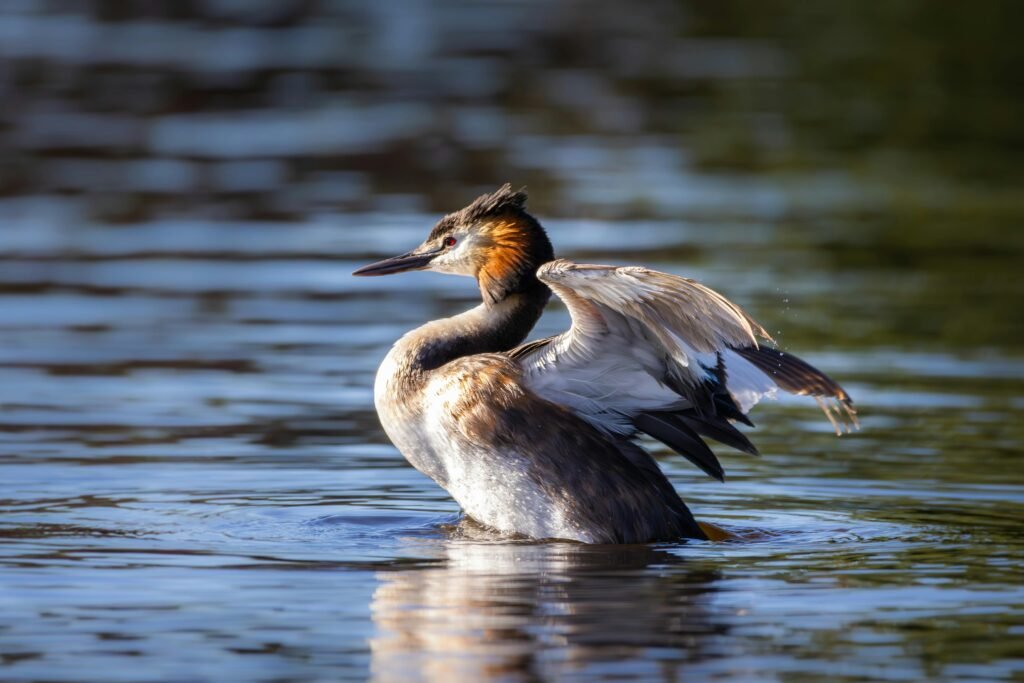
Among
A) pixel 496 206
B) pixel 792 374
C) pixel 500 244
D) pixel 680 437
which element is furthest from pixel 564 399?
pixel 792 374

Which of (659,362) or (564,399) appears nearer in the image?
(659,362)

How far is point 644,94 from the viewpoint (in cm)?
2777

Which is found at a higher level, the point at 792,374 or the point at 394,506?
the point at 792,374

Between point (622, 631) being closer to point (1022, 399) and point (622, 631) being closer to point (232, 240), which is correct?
point (1022, 399)

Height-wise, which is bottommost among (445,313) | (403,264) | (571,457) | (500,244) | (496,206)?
(571,457)

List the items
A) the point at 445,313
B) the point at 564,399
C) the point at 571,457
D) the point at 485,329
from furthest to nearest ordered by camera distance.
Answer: the point at 445,313, the point at 485,329, the point at 564,399, the point at 571,457

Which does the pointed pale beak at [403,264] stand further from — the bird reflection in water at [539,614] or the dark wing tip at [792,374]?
the dark wing tip at [792,374]

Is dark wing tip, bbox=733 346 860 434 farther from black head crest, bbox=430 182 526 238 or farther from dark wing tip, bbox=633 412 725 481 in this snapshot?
black head crest, bbox=430 182 526 238

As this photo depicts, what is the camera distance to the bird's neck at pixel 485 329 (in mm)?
9773

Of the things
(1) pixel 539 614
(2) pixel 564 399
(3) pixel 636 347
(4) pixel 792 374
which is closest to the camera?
(1) pixel 539 614

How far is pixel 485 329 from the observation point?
984 centimetres

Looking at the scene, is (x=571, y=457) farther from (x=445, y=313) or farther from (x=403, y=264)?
(x=445, y=313)

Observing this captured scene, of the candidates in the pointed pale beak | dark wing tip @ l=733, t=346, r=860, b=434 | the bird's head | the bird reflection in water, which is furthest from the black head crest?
the bird reflection in water

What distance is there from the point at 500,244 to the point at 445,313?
5.21 meters
